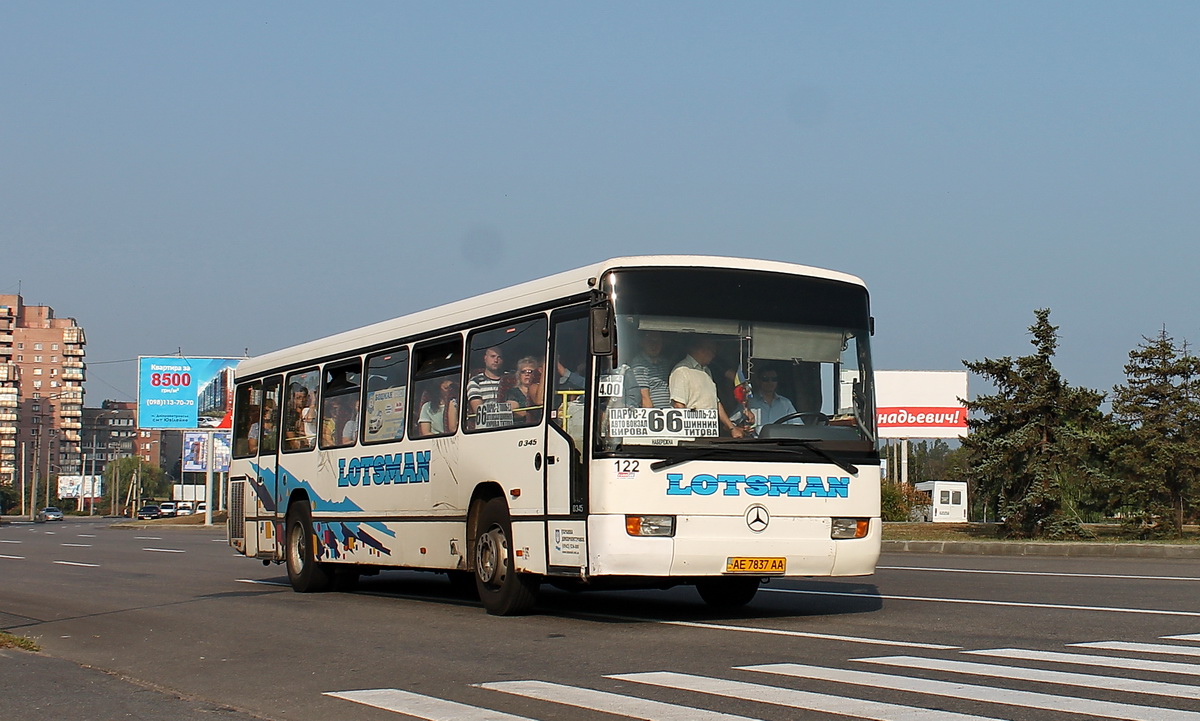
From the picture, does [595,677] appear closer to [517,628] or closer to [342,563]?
[517,628]

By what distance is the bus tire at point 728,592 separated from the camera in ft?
45.5

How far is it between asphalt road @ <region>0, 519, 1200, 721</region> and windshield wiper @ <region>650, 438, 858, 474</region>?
1327 millimetres

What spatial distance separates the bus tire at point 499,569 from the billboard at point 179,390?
57.9 metres

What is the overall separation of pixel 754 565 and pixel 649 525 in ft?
3.15

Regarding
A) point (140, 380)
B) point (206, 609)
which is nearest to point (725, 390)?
point (206, 609)

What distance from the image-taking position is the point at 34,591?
1888 cm

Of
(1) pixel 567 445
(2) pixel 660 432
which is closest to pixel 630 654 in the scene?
(2) pixel 660 432

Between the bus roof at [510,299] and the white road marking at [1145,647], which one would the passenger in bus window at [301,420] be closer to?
the bus roof at [510,299]

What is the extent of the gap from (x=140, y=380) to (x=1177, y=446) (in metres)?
51.4

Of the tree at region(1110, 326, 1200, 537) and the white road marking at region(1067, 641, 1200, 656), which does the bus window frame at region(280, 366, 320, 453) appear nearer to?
the white road marking at region(1067, 641, 1200, 656)

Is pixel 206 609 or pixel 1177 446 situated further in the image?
pixel 1177 446

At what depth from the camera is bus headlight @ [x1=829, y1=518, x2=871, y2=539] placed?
12.3m

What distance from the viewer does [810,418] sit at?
12320 millimetres

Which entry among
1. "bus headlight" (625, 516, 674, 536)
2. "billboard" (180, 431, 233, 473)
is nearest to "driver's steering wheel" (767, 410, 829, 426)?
"bus headlight" (625, 516, 674, 536)
